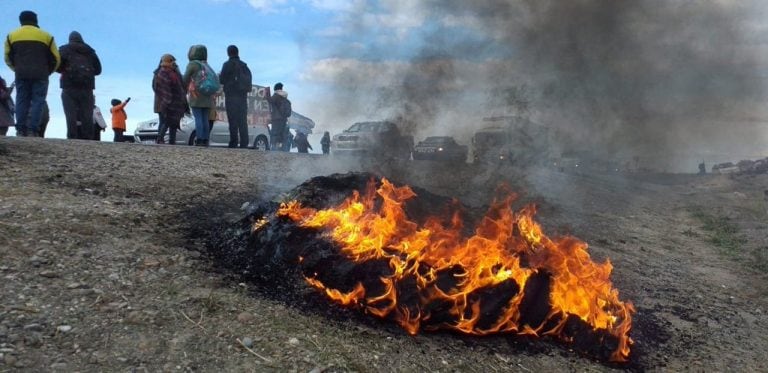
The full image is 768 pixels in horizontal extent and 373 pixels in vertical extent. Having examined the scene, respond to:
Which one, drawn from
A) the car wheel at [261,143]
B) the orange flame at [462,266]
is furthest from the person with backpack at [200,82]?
the car wheel at [261,143]

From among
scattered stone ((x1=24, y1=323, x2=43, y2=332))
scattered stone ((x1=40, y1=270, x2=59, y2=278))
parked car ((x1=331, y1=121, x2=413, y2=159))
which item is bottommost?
scattered stone ((x1=24, y1=323, x2=43, y2=332))

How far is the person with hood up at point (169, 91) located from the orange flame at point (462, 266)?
21.6ft

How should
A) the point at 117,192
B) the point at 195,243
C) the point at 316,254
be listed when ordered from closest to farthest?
the point at 316,254 < the point at 195,243 < the point at 117,192

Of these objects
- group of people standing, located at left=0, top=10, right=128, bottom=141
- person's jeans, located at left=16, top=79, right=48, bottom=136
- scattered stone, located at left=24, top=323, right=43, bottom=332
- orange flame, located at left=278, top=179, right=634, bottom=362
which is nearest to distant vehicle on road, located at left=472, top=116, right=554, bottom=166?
orange flame, located at left=278, top=179, right=634, bottom=362

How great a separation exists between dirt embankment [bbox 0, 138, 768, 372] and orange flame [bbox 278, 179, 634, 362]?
0.65 feet

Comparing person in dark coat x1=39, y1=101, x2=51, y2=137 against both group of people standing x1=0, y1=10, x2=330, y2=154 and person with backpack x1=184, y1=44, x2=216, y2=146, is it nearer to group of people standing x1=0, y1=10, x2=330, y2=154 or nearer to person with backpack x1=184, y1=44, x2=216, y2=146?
group of people standing x1=0, y1=10, x2=330, y2=154

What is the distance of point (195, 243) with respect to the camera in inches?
204

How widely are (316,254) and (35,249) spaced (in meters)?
2.36

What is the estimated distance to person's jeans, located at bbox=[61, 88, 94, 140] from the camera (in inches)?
374

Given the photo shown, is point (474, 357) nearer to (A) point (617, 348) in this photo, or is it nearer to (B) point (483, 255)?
(B) point (483, 255)

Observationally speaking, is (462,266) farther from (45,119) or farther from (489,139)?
(45,119)

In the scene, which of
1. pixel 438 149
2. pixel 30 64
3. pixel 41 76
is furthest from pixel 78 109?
pixel 438 149

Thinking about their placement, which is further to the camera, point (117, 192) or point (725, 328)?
point (117, 192)

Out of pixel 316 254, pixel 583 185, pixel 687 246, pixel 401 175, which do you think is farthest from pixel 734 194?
pixel 316 254
